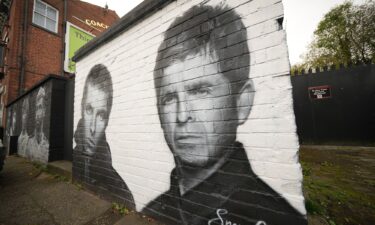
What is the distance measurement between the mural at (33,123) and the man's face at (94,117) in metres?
2.88

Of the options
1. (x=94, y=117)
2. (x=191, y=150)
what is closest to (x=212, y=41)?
(x=191, y=150)

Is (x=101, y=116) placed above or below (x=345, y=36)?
below

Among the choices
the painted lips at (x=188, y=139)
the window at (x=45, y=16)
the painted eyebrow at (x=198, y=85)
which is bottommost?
the painted lips at (x=188, y=139)

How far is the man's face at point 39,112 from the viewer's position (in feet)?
19.8

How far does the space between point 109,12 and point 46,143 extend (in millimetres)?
15434

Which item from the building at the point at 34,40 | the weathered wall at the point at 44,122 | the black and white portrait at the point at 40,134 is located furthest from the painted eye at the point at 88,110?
the building at the point at 34,40

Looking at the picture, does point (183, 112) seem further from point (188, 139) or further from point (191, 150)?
point (191, 150)

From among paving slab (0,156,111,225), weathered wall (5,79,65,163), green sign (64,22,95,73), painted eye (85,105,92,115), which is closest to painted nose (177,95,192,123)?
paving slab (0,156,111,225)

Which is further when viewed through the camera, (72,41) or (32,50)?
(72,41)

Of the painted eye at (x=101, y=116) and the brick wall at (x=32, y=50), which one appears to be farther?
the brick wall at (x=32, y=50)

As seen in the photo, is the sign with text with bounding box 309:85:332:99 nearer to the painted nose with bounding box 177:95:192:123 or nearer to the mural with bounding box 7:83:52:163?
the painted nose with bounding box 177:95:192:123

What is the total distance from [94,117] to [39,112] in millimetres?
4347

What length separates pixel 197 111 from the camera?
1.99 meters

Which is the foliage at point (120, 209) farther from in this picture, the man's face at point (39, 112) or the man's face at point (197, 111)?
the man's face at point (39, 112)
